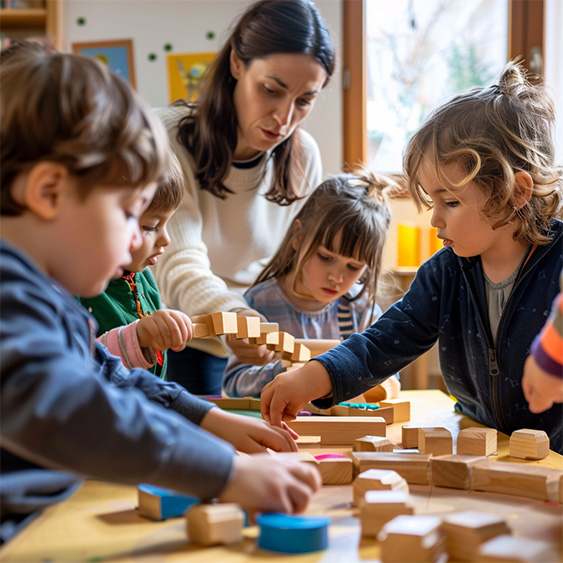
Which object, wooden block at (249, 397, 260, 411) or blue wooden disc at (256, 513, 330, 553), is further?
wooden block at (249, 397, 260, 411)

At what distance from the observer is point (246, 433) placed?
0.88 m

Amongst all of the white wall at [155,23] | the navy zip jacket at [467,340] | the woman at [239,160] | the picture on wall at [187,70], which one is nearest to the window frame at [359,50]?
the white wall at [155,23]

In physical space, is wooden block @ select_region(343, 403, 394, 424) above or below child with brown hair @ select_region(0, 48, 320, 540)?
below

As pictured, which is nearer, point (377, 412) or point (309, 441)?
point (309, 441)

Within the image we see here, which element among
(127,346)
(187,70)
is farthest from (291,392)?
(187,70)

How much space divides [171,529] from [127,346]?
0.55 meters

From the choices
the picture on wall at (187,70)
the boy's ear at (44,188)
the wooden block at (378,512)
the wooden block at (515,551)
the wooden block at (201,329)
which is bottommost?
the wooden block at (378,512)

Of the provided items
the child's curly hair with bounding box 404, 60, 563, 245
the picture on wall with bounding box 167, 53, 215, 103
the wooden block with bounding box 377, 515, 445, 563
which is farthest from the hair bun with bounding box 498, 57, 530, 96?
the picture on wall with bounding box 167, 53, 215, 103

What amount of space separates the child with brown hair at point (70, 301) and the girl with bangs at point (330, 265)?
1.00 metres

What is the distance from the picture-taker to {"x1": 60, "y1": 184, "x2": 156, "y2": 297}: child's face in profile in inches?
24.9

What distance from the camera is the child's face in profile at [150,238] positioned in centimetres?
117

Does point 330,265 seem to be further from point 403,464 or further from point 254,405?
point 403,464

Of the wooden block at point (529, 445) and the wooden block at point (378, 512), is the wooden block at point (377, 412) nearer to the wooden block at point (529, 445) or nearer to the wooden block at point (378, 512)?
the wooden block at point (529, 445)

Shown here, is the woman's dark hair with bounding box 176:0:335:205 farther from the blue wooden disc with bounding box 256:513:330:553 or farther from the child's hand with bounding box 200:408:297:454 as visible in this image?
the blue wooden disc with bounding box 256:513:330:553
